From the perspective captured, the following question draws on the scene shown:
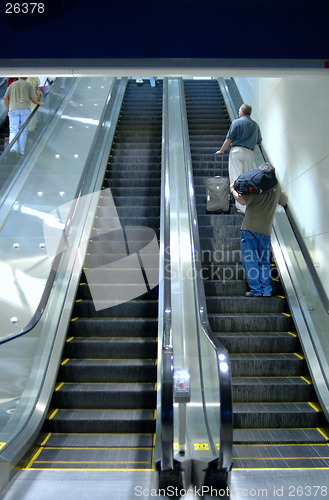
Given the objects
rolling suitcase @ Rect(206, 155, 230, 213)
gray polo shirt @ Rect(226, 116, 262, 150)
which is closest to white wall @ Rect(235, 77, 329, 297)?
gray polo shirt @ Rect(226, 116, 262, 150)

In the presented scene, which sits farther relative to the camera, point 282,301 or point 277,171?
point 277,171

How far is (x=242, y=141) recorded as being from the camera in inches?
249

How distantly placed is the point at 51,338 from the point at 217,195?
3.24 metres

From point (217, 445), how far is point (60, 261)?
9.31 feet

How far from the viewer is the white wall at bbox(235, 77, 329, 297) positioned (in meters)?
4.52

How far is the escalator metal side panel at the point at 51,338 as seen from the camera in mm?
3109

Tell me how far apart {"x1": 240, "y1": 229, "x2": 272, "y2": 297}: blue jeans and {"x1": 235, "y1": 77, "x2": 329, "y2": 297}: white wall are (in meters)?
0.52

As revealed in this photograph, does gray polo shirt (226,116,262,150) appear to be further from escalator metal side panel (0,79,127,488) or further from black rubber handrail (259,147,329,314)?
escalator metal side panel (0,79,127,488)

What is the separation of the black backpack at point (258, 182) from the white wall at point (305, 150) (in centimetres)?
49

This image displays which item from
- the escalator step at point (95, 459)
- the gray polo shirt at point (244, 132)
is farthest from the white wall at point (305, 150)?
the escalator step at point (95, 459)
